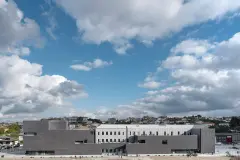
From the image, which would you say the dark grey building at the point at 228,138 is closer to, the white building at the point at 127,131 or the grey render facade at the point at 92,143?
the white building at the point at 127,131

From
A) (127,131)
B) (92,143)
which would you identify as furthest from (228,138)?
(92,143)

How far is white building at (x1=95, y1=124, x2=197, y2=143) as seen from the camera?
96125 mm

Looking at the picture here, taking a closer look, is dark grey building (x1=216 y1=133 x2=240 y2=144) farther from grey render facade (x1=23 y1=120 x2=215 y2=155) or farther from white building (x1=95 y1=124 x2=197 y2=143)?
grey render facade (x1=23 y1=120 x2=215 y2=155)

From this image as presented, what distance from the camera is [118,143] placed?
91.6 metres

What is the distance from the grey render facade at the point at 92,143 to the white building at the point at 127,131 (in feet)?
7.62

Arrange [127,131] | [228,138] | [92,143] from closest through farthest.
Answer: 1. [92,143]
2. [127,131]
3. [228,138]

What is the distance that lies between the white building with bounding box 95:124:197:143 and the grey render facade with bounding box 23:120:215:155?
2.32 metres

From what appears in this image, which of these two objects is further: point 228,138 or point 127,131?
point 228,138

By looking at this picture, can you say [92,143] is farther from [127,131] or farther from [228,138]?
[228,138]

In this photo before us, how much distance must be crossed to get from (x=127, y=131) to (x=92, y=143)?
508 inches

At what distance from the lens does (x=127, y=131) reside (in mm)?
97562

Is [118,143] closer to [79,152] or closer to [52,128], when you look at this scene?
[79,152]

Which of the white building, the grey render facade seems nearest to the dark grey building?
the white building

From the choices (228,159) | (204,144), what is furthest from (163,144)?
(228,159)
